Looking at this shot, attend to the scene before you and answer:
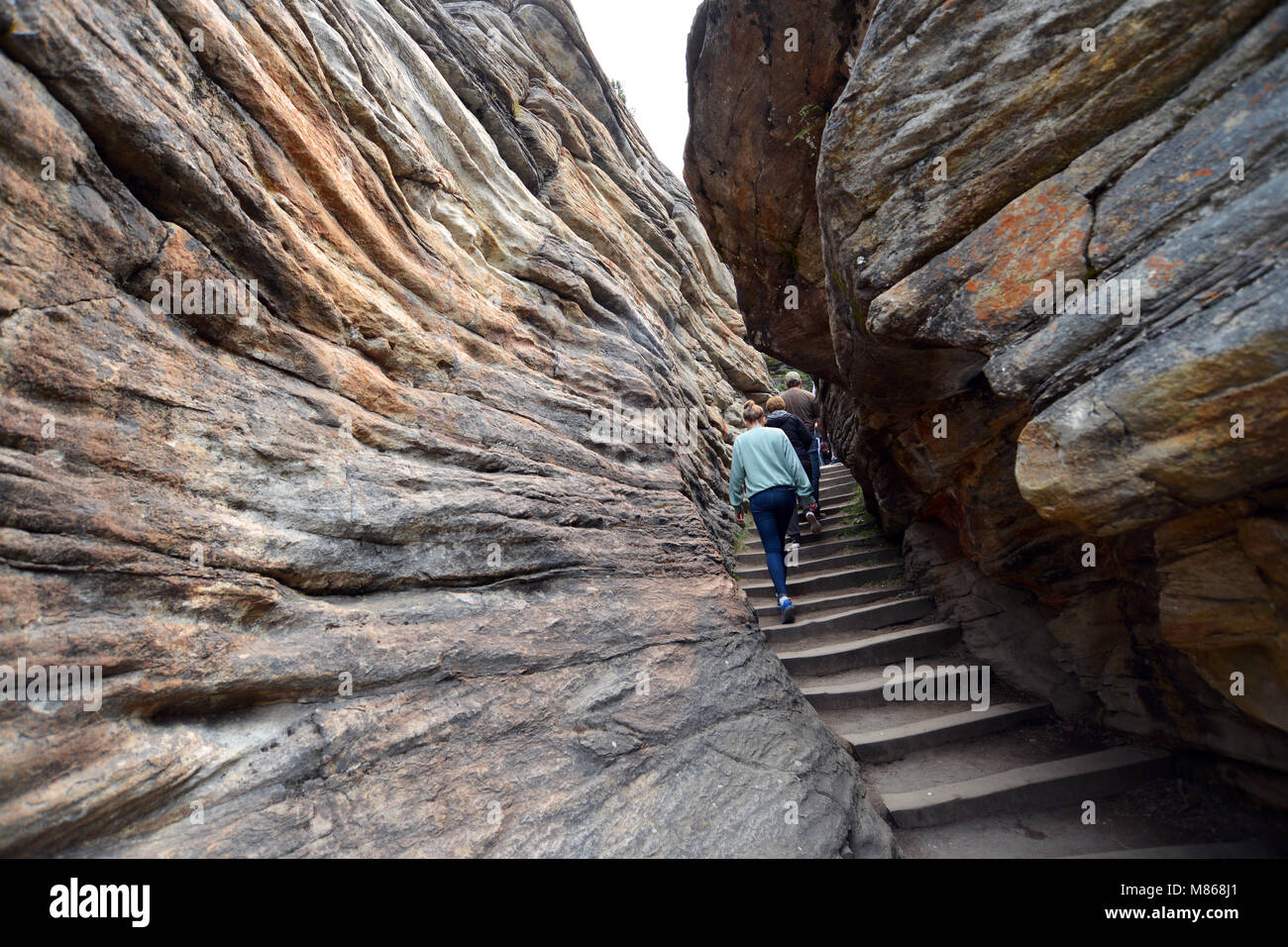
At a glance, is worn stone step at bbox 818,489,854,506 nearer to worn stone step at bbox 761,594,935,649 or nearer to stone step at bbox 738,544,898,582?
stone step at bbox 738,544,898,582

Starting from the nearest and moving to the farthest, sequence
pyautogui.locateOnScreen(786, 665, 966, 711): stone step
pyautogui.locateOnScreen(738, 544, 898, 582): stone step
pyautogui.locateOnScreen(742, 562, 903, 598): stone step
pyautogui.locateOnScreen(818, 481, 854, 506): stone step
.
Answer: pyautogui.locateOnScreen(786, 665, 966, 711): stone step
pyautogui.locateOnScreen(742, 562, 903, 598): stone step
pyautogui.locateOnScreen(738, 544, 898, 582): stone step
pyautogui.locateOnScreen(818, 481, 854, 506): stone step

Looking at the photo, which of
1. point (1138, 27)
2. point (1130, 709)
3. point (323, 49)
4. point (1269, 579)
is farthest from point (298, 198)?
point (1130, 709)

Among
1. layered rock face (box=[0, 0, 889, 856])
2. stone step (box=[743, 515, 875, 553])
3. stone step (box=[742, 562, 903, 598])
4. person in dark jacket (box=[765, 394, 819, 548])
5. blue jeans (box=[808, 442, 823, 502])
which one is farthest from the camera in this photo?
stone step (box=[743, 515, 875, 553])

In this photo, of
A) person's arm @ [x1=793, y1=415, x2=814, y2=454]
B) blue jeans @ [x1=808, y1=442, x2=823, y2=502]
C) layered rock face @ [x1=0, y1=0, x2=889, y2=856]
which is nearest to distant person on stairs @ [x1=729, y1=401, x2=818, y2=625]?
layered rock face @ [x1=0, y1=0, x2=889, y2=856]

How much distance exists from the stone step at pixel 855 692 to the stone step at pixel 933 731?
0.95ft

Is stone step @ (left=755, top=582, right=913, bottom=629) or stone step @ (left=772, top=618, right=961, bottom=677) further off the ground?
stone step @ (left=755, top=582, right=913, bottom=629)

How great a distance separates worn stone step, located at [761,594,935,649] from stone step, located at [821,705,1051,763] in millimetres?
1492

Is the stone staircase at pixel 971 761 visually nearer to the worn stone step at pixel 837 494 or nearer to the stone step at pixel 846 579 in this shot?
the stone step at pixel 846 579

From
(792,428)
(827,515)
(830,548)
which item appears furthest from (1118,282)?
(827,515)

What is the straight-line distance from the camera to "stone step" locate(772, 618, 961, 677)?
6.56 meters

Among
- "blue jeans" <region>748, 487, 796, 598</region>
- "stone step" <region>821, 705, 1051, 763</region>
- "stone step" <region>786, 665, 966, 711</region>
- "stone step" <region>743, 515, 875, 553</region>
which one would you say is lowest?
"stone step" <region>821, 705, 1051, 763</region>

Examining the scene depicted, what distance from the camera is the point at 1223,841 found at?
4023mm

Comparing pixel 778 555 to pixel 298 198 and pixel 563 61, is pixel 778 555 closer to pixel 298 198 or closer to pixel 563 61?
pixel 298 198
